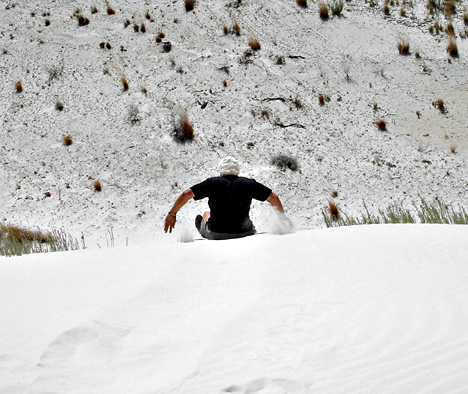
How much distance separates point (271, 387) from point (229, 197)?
112 inches

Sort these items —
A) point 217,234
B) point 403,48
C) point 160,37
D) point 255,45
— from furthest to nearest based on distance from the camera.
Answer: point 160,37
point 255,45
point 403,48
point 217,234

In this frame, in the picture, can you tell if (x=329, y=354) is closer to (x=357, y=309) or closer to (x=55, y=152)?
(x=357, y=309)

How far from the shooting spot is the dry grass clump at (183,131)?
9172 millimetres

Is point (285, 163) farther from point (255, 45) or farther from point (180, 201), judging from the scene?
point (180, 201)

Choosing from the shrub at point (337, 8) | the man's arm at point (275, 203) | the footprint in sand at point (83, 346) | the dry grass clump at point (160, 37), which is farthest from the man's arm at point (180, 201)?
the shrub at point (337, 8)

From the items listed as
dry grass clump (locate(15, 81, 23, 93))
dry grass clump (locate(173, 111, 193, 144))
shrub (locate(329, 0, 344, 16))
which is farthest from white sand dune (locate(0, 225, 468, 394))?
shrub (locate(329, 0, 344, 16))

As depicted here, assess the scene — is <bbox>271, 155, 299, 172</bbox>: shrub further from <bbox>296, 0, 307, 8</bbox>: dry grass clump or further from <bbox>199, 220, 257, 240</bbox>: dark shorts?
<bbox>296, 0, 307, 8</bbox>: dry grass clump

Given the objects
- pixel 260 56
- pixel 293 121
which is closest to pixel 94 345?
pixel 293 121

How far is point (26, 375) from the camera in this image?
5.38ft

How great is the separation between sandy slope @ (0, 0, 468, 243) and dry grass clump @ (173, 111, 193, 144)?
18cm

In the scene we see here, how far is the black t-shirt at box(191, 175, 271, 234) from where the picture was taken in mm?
4254

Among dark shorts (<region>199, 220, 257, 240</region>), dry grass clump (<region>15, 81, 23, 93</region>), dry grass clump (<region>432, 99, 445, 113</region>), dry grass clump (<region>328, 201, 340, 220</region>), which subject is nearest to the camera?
dark shorts (<region>199, 220, 257, 240</region>)

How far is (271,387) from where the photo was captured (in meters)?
1.52

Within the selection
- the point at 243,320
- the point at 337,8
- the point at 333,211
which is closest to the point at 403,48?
the point at 337,8
